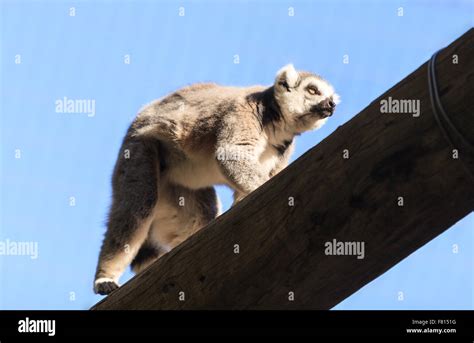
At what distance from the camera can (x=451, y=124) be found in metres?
2.58

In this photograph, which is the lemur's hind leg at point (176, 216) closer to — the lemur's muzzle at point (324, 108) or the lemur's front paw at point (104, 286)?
the lemur's front paw at point (104, 286)

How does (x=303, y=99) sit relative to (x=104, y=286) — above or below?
above

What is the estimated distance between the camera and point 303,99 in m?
7.71

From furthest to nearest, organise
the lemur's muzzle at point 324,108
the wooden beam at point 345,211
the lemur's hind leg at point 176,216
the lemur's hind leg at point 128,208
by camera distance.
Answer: the lemur's muzzle at point 324,108
the lemur's hind leg at point 176,216
the lemur's hind leg at point 128,208
the wooden beam at point 345,211

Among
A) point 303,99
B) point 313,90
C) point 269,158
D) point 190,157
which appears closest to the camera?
point 190,157

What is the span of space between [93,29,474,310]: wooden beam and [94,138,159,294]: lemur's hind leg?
2857 mm

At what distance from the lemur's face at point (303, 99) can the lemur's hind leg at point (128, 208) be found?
1627 mm

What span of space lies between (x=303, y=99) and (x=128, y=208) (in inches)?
97.7

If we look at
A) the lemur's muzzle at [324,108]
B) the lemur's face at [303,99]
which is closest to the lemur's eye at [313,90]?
the lemur's face at [303,99]

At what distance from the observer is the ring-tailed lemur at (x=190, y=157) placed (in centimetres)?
638

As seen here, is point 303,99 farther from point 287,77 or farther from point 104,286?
point 104,286

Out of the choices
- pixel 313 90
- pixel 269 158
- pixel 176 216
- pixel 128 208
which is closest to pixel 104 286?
pixel 128 208

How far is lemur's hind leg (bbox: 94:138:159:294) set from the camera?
614 cm

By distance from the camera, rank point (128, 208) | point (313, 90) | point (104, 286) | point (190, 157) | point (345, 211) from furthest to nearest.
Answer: point (313, 90) < point (190, 157) < point (128, 208) < point (104, 286) < point (345, 211)
